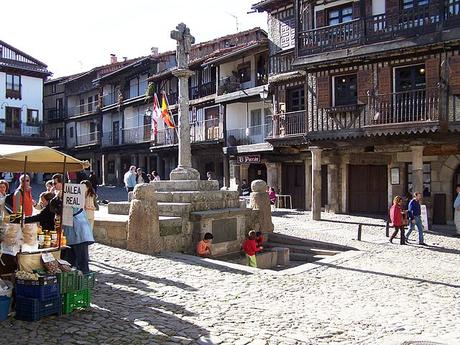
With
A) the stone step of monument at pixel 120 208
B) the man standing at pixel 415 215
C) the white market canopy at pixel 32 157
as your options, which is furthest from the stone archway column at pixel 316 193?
the white market canopy at pixel 32 157

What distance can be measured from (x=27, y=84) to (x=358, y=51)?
115 ft

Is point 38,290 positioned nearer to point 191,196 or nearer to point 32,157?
point 32,157

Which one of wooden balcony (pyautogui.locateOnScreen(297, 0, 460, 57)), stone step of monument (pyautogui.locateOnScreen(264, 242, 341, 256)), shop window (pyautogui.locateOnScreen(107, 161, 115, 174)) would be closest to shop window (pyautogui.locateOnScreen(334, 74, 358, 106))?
wooden balcony (pyautogui.locateOnScreen(297, 0, 460, 57))

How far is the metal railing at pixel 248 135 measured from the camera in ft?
86.3

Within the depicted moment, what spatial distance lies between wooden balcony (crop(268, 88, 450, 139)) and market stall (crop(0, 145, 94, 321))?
12.9 metres

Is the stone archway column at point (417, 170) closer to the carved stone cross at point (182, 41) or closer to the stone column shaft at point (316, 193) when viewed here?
the stone column shaft at point (316, 193)

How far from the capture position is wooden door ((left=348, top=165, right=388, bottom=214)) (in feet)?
71.6

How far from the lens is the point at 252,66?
28188 mm

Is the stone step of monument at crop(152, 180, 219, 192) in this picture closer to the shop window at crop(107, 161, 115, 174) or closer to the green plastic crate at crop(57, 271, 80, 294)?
the green plastic crate at crop(57, 271, 80, 294)

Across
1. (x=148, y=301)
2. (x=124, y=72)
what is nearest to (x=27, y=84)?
(x=124, y=72)

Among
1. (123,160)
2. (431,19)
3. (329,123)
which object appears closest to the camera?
(431,19)

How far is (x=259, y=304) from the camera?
7.12 m

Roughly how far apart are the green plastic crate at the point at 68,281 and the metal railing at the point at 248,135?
19652 mm

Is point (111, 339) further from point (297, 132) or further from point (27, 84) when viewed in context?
point (27, 84)
